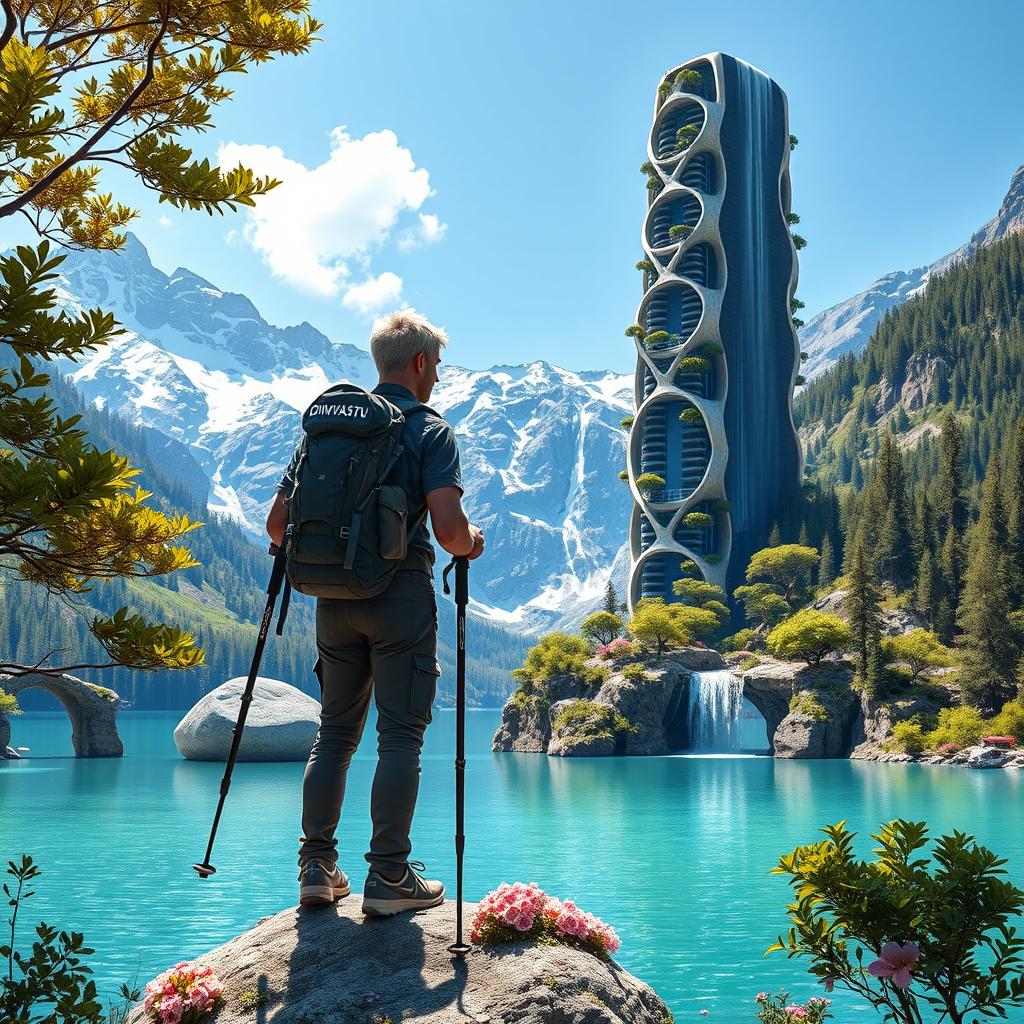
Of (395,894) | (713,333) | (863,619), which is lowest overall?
(395,894)

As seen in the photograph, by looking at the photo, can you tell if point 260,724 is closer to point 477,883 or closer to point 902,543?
point 477,883

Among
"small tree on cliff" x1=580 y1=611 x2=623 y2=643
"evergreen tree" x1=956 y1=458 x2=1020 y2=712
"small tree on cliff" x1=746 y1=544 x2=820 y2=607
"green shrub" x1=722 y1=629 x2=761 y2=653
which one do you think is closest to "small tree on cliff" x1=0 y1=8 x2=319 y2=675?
"evergreen tree" x1=956 y1=458 x2=1020 y2=712

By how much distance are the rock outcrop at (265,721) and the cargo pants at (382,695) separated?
40364 millimetres

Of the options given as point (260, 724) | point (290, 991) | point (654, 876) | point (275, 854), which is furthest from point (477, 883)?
point (260, 724)

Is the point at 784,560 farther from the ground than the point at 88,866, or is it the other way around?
the point at 784,560

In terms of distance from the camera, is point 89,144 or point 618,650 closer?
point 89,144

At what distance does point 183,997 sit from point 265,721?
138 feet

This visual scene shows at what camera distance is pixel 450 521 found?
5.53 meters

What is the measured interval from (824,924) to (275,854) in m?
19.0

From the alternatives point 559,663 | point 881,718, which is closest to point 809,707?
point 881,718

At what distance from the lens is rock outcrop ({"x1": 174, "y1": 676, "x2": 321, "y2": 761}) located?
46062mm

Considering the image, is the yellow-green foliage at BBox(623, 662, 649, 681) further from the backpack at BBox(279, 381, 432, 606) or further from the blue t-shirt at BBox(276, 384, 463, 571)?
the backpack at BBox(279, 381, 432, 606)

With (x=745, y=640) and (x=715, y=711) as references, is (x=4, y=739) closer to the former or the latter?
(x=715, y=711)

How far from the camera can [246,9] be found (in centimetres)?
580
